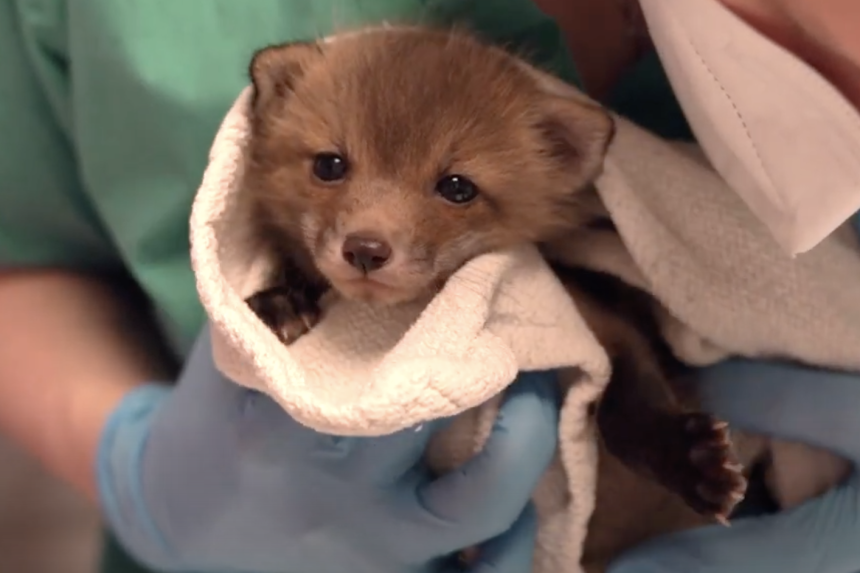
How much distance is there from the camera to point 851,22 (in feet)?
1.99

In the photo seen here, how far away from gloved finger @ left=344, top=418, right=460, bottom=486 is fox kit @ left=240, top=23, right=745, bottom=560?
111 millimetres

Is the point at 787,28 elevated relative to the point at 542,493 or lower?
elevated

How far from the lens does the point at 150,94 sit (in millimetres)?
923

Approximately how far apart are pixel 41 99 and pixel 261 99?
30 cm

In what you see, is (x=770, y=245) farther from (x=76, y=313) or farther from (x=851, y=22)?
(x=76, y=313)

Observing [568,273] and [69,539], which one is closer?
[568,273]


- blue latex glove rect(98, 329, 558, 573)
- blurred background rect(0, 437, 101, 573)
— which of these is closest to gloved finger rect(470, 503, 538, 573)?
blue latex glove rect(98, 329, 558, 573)

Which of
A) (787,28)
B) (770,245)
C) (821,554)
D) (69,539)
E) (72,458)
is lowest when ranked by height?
(69,539)

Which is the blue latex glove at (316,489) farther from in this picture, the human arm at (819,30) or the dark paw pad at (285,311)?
the human arm at (819,30)

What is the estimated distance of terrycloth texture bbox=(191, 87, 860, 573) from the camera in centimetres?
74

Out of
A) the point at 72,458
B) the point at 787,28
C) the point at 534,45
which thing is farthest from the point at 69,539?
the point at 787,28

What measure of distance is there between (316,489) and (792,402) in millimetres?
430

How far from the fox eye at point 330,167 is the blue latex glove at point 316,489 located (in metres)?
0.18

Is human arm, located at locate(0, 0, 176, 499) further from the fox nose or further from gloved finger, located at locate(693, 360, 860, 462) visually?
gloved finger, located at locate(693, 360, 860, 462)
